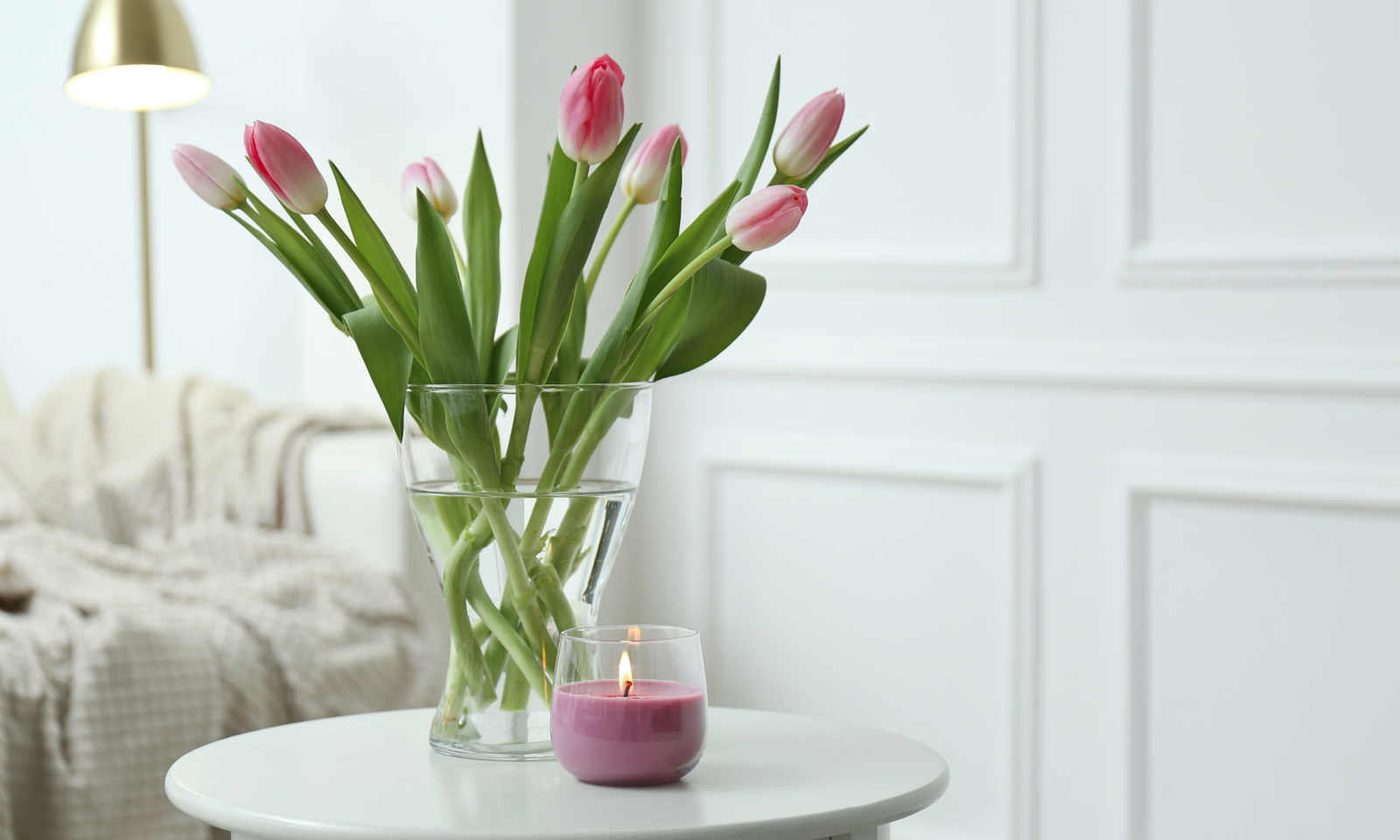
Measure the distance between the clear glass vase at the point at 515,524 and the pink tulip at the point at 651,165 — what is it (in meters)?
0.13

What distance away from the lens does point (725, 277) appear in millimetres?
754

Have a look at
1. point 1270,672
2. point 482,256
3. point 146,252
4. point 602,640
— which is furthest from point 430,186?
point 146,252

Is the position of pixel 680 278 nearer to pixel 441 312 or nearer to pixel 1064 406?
pixel 441 312

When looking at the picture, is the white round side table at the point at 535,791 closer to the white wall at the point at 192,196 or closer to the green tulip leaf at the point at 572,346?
the green tulip leaf at the point at 572,346

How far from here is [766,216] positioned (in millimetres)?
717

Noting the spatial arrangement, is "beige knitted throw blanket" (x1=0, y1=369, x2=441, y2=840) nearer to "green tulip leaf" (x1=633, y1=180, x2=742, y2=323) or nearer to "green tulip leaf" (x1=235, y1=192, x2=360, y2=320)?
"green tulip leaf" (x1=235, y1=192, x2=360, y2=320)

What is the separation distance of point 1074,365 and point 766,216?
1042mm

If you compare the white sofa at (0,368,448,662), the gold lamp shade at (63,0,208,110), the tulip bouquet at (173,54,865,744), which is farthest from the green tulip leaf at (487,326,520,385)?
the gold lamp shade at (63,0,208,110)

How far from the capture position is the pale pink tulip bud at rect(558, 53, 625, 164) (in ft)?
2.41

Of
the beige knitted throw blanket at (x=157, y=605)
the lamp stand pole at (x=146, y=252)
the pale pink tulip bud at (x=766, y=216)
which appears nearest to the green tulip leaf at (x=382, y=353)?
the pale pink tulip bud at (x=766, y=216)

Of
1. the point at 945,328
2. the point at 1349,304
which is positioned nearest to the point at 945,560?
the point at 945,328

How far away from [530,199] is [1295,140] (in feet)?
3.41

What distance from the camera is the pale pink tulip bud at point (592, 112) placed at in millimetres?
734

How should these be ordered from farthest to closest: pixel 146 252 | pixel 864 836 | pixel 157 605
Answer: pixel 146 252 < pixel 157 605 < pixel 864 836
